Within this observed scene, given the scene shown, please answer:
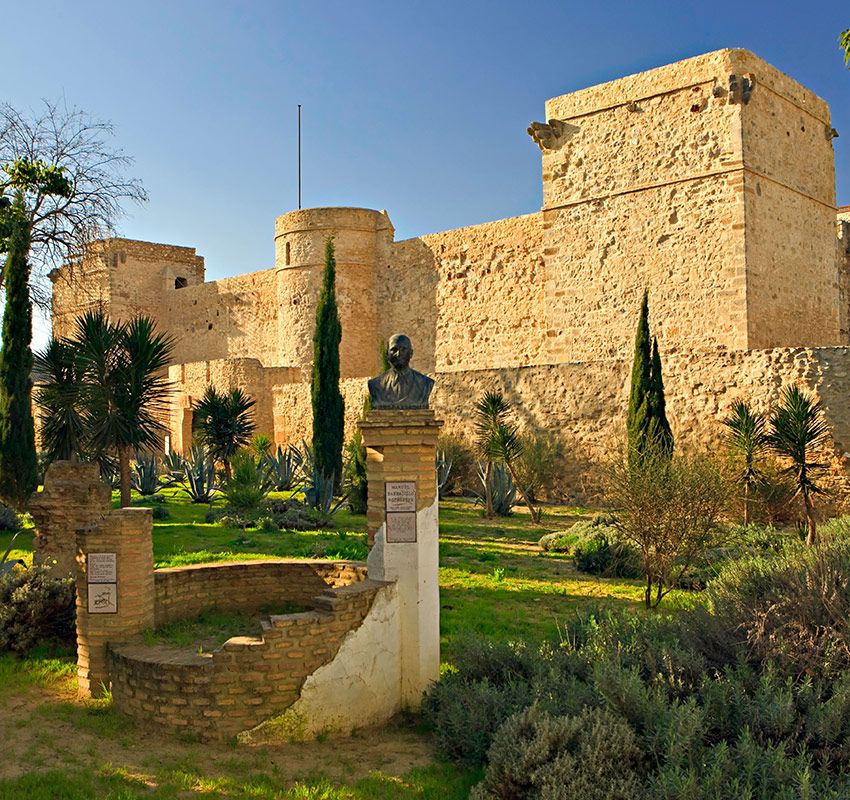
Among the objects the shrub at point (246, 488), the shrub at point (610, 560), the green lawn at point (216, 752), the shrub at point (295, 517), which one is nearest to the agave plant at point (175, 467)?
the shrub at point (246, 488)

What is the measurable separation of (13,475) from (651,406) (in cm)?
960

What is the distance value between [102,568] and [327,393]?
10.2 m

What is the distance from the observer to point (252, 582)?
7004mm

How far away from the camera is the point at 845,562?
5.02 metres

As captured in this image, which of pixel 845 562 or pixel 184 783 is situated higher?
pixel 845 562

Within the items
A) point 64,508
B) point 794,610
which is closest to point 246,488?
point 64,508

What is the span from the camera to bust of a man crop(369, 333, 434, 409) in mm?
5664

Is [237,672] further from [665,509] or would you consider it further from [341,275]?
[341,275]

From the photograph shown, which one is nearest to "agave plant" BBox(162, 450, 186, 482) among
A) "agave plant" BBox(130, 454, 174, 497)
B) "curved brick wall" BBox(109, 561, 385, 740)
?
"agave plant" BBox(130, 454, 174, 497)

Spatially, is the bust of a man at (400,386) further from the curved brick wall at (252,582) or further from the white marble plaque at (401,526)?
the curved brick wall at (252,582)

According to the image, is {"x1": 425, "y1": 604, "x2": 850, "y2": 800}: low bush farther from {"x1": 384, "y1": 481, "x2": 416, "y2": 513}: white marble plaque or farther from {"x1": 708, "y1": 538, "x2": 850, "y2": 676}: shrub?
{"x1": 384, "y1": 481, "x2": 416, "y2": 513}: white marble plaque

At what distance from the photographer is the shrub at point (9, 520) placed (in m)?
11.2

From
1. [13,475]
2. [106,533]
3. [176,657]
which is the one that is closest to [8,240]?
[13,475]

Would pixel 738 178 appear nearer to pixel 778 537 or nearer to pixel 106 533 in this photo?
pixel 778 537
